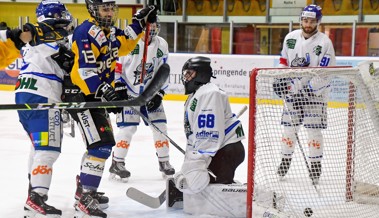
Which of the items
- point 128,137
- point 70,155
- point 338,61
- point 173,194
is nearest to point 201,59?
point 173,194

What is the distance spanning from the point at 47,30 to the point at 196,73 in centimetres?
75

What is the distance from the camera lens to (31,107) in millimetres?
2857

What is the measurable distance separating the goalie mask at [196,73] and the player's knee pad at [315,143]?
36.5 inches

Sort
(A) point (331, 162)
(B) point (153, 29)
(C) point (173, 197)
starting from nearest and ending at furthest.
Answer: (C) point (173, 197) < (A) point (331, 162) < (B) point (153, 29)

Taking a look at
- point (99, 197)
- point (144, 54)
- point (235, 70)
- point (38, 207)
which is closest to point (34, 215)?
point (38, 207)

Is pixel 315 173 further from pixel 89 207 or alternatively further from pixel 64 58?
pixel 64 58

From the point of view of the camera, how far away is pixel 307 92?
3707mm

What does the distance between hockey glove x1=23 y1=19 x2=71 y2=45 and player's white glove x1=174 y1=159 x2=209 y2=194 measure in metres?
0.83

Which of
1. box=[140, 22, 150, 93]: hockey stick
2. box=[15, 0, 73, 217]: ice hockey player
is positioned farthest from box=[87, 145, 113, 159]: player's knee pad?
box=[140, 22, 150, 93]: hockey stick

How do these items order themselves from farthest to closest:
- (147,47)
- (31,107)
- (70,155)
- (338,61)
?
(338,61) < (70,155) < (147,47) < (31,107)

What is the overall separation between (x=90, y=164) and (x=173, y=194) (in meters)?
0.49

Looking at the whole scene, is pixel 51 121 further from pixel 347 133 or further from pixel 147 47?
pixel 347 133

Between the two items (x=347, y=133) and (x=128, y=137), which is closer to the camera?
(x=347, y=133)

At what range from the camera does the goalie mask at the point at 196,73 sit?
10.7ft
